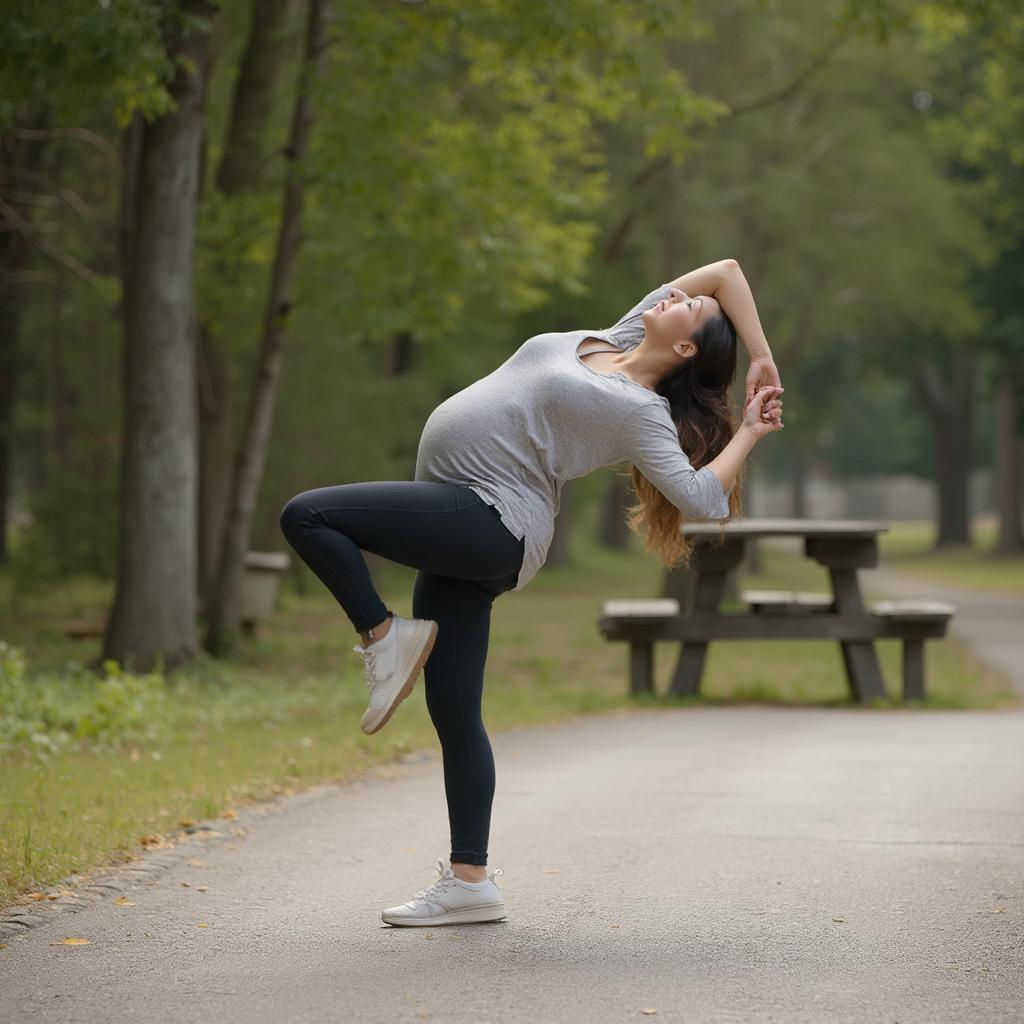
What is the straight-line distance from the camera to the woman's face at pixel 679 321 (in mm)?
4797

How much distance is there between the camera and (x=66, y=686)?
39.3 feet

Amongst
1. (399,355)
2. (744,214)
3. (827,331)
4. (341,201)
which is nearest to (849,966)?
(341,201)

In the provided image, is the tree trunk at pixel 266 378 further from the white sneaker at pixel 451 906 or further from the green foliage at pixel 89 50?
the white sneaker at pixel 451 906

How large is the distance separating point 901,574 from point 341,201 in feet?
87.4

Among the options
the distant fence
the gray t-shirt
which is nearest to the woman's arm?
the gray t-shirt

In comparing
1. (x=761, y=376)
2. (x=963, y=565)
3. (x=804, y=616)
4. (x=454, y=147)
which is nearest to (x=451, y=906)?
(x=761, y=376)

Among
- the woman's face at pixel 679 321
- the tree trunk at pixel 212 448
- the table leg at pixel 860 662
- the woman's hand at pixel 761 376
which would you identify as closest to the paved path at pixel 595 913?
the woman's hand at pixel 761 376

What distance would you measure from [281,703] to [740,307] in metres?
8.02

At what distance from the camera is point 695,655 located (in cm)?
1282

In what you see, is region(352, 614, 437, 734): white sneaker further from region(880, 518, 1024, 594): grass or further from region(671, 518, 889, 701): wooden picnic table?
region(880, 518, 1024, 594): grass

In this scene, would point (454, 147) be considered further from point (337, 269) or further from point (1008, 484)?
point (1008, 484)

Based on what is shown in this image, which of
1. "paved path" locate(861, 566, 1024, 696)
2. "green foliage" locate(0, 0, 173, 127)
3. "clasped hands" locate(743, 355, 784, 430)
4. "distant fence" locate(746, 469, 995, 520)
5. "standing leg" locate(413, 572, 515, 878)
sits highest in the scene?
"green foliage" locate(0, 0, 173, 127)

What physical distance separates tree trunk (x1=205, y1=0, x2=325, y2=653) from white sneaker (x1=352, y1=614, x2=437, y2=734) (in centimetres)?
1104

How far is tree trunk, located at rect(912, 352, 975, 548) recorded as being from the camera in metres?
51.4
